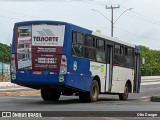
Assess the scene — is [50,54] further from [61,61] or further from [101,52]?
[101,52]

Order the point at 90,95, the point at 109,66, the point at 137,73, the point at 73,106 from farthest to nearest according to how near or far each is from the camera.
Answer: the point at 137,73
the point at 109,66
the point at 90,95
the point at 73,106

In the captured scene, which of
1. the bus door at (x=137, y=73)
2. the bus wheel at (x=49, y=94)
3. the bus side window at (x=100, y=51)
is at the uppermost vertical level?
the bus side window at (x=100, y=51)

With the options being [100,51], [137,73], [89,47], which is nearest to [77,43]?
[89,47]

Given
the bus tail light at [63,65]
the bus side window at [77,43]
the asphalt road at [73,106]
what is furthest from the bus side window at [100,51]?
the bus tail light at [63,65]

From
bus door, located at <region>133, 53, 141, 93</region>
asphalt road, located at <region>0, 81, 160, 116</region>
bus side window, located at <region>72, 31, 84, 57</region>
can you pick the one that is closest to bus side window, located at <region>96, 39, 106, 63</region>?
bus side window, located at <region>72, 31, 84, 57</region>

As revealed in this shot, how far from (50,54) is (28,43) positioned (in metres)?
1.08

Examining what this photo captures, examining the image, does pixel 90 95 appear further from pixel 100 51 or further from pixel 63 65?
pixel 63 65

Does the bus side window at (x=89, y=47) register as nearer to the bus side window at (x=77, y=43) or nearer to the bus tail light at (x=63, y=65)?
the bus side window at (x=77, y=43)

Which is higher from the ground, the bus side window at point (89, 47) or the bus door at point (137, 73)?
the bus side window at point (89, 47)

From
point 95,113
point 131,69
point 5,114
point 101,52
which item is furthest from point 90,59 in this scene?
point 5,114

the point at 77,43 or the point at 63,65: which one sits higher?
the point at 77,43

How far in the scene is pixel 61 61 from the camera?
18344mm

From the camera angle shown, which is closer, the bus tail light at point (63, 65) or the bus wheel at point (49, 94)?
the bus tail light at point (63, 65)

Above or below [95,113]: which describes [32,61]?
above
